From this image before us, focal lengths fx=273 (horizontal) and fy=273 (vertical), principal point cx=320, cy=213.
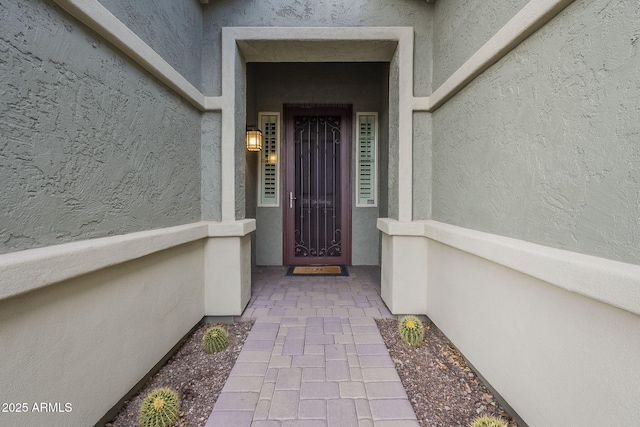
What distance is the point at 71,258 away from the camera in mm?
1199

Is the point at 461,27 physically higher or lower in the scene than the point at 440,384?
higher

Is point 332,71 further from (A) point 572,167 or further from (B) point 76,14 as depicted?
(A) point 572,167

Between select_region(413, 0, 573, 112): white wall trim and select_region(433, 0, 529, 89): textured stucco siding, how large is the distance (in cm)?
10

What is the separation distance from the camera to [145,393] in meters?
1.70

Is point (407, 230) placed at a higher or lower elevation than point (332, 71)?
lower

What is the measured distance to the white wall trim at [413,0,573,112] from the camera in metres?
1.30

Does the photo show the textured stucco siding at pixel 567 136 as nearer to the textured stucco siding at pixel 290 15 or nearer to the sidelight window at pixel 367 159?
the textured stucco siding at pixel 290 15

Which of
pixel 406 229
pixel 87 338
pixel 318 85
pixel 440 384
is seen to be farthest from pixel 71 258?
pixel 318 85

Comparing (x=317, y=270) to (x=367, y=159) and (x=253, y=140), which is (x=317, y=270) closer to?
(x=367, y=159)

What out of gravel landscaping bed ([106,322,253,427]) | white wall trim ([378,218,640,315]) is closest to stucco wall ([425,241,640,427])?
white wall trim ([378,218,640,315])

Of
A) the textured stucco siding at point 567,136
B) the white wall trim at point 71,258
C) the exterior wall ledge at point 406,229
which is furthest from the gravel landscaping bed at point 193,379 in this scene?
the textured stucco siding at point 567,136

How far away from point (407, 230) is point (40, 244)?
2496mm

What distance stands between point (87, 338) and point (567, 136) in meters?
2.41

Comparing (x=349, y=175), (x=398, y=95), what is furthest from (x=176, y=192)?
(x=349, y=175)
